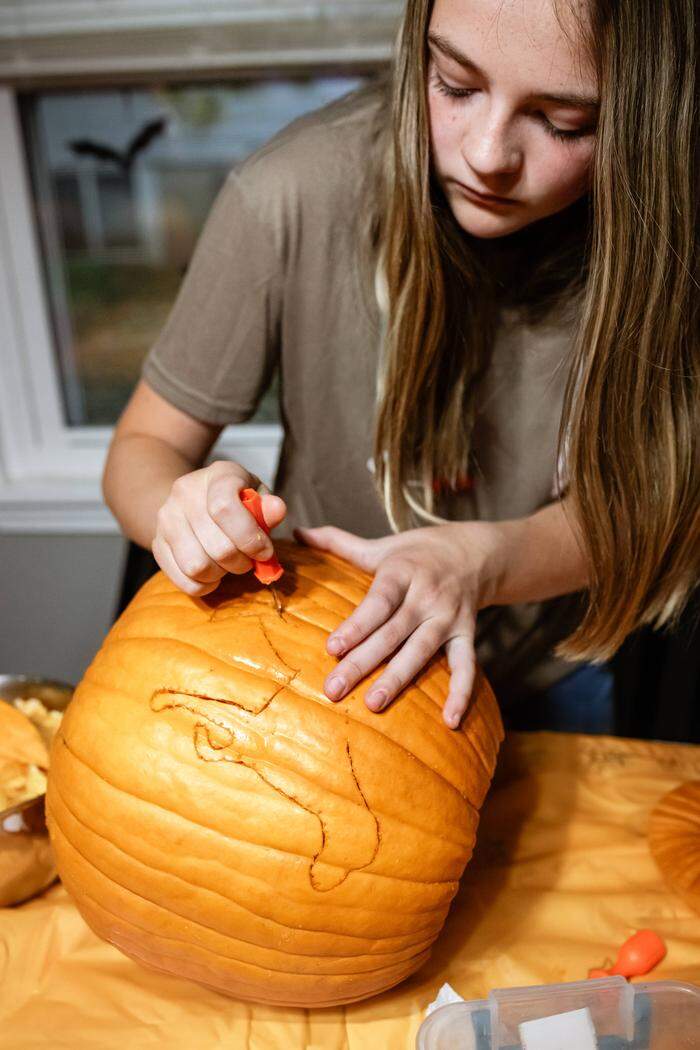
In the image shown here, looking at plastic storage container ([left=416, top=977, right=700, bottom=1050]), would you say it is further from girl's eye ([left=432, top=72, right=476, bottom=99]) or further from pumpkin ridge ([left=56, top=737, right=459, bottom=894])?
girl's eye ([left=432, top=72, right=476, bottom=99])

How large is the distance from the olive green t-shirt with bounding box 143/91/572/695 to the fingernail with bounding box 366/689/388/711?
0.43 metres

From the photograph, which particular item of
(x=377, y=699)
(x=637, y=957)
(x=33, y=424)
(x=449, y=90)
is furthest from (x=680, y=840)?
(x=33, y=424)

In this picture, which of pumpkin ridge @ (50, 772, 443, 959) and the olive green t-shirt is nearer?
pumpkin ridge @ (50, 772, 443, 959)

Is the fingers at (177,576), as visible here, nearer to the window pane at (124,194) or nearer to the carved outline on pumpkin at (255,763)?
the carved outline on pumpkin at (255,763)

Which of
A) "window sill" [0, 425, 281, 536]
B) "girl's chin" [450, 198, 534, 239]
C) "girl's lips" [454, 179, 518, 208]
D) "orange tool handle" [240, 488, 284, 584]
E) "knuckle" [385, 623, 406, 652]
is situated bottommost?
"window sill" [0, 425, 281, 536]

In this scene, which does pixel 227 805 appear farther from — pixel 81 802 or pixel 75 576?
pixel 75 576

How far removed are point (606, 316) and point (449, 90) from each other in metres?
0.24

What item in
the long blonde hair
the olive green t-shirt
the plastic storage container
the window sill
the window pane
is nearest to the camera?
the plastic storage container

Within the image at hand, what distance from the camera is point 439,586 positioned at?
73cm

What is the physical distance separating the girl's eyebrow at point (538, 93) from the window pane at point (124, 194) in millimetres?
1097

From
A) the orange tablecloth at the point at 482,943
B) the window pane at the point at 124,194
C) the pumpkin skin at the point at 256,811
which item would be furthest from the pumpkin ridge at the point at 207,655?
the window pane at the point at 124,194

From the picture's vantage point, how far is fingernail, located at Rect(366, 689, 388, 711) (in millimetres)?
623

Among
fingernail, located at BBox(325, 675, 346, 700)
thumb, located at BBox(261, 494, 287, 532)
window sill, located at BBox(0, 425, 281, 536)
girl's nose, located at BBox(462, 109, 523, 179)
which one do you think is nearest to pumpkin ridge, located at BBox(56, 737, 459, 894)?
fingernail, located at BBox(325, 675, 346, 700)

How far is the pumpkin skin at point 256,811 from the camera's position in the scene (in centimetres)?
59
